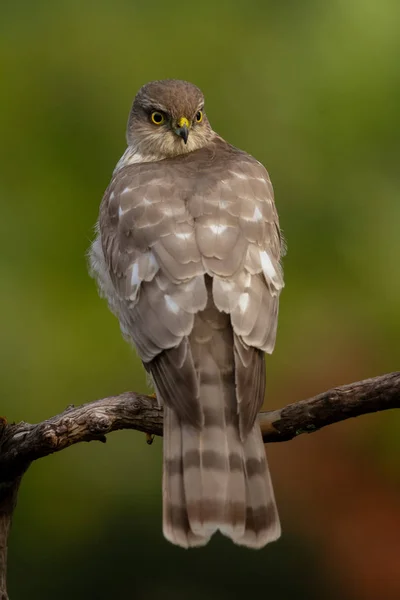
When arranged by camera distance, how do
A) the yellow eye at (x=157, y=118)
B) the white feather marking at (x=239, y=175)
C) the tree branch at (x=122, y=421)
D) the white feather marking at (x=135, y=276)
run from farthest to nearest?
1. the yellow eye at (x=157, y=118)
2. the white feather marking at (x=239, y=175)
3. the white feather marking at (x=135, y=276)
4. the tree branch at (x=122, y=421)

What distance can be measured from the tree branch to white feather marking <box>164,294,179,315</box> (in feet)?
0.95

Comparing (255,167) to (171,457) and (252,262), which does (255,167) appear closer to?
(252,262)

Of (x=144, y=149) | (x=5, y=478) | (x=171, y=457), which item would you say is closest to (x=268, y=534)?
(x=171, y=457)

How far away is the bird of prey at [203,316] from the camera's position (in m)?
3.37

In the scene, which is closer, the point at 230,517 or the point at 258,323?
the point at 230,517

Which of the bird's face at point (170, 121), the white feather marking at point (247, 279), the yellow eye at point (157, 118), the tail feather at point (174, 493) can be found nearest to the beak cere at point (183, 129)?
the bird's face at point (170, 121)

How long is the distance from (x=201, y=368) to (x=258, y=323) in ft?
0.79

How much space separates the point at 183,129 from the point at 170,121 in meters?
0.15

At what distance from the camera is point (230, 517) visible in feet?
10.9

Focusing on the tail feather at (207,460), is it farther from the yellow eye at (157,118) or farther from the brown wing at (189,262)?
the yellow eye at (157,118)

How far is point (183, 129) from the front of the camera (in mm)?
4410

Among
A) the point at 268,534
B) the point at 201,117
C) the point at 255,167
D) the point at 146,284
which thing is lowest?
the point at 268,534

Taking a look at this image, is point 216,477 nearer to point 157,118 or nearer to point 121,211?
point 121,211

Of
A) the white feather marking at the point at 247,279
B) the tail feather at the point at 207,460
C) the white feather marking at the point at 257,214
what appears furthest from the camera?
the white feather marking at the point at 257,214
